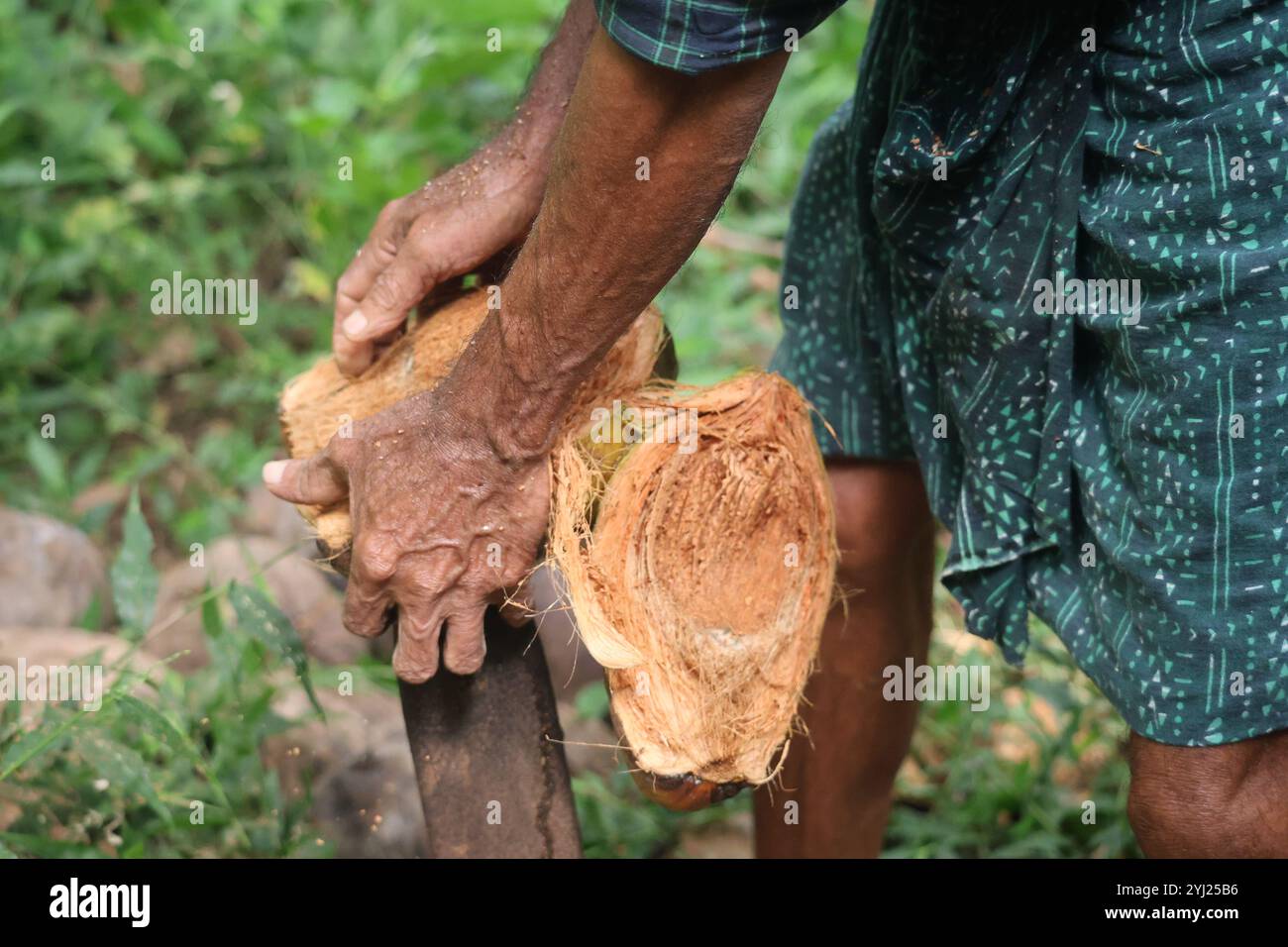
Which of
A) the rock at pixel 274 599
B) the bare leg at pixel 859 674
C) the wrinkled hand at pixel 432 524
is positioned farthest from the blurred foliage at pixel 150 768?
the bare leg at pixel 859 674

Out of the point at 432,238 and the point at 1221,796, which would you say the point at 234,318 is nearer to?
the point at 432,238

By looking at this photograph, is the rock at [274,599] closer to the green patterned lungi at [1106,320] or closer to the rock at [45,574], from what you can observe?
the rock at [45,574]

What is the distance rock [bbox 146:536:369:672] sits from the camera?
8.45 feet

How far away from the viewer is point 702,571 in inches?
61.9

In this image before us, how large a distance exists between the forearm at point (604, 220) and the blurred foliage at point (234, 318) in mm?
957

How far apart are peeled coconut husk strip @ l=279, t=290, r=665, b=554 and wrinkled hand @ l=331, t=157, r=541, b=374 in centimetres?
4

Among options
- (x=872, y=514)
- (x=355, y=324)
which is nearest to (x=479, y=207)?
(x=355, y=324)

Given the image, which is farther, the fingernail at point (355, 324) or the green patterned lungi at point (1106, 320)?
the fingernail at point (355, 324)

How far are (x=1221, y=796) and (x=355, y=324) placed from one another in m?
1.15

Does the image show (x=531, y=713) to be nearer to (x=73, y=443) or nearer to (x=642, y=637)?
(x=642, y=637)

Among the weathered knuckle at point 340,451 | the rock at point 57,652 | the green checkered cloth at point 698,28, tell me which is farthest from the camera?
the rock at point 57,652

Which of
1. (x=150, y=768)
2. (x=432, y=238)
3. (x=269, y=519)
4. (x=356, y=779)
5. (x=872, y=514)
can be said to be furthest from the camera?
(x=269, y=519)

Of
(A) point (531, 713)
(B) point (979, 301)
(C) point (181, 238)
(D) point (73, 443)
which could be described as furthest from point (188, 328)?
(B) point (979, 301)

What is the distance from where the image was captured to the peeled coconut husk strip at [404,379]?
5.16ft
